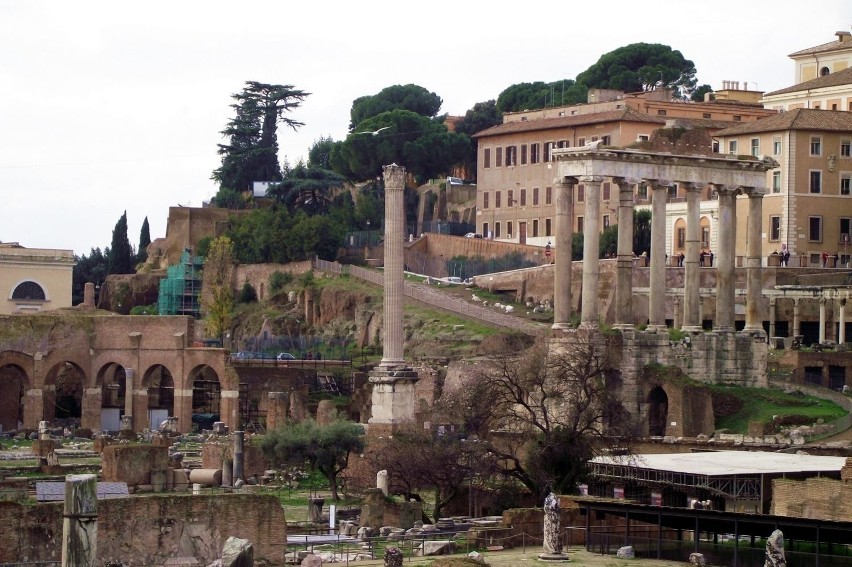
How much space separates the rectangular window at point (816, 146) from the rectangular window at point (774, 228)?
2817 millimetres

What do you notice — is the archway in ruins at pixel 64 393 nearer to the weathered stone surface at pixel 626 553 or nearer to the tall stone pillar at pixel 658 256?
the tall stone pillar at pixel 658 256

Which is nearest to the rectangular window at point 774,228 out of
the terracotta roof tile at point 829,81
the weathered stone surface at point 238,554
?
the terracotta roof tile at point 829,81

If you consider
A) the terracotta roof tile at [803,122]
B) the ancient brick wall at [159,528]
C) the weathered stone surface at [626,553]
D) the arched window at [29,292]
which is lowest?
the weathered stone surface at [626,553]

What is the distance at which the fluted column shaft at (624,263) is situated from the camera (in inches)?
2598

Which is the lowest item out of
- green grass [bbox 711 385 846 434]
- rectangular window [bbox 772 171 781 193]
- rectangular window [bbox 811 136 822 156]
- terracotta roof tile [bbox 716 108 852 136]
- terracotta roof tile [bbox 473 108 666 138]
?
green grass [bbox 711 385 846 434]

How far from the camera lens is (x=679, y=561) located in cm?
3959

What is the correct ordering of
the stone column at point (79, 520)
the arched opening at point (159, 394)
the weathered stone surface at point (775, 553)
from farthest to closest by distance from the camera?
the arched opening at point (159, 394), the weathered stone surface at point (775, 553), the stone column at point (79, 520)

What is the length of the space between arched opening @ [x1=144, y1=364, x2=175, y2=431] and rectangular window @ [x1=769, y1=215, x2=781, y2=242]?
2353 cm

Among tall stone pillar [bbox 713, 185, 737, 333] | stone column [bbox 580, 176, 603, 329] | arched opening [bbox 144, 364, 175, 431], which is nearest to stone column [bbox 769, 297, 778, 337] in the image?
tall stone pillar [bbox 713, 185, 737, 333]

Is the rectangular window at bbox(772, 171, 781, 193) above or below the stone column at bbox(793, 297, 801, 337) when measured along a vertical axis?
above

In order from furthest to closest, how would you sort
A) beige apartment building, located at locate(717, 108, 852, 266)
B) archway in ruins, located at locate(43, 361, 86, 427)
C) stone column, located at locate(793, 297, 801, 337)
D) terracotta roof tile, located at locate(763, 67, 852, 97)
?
terracotta roof tile, located at locate(763, 67, 852, 97) < beige apartment building, located at locate(717, 108, 852, 266) < archway in ruins, located at locate(43, 361, 86, 427) < stone column, located at locate(793, 297, 801, 337)

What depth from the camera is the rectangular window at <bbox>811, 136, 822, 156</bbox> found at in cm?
8319

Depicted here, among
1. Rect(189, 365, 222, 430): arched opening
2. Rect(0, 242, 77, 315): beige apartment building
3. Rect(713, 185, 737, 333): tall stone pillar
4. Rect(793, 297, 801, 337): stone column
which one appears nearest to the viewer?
Rect(713, 185, 737, 333): tall stone pillar

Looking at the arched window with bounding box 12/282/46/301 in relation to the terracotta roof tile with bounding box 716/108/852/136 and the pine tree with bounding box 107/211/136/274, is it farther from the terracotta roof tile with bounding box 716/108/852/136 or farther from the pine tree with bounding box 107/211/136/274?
the terracotta roof tile with bounding box 716/108/852/136
